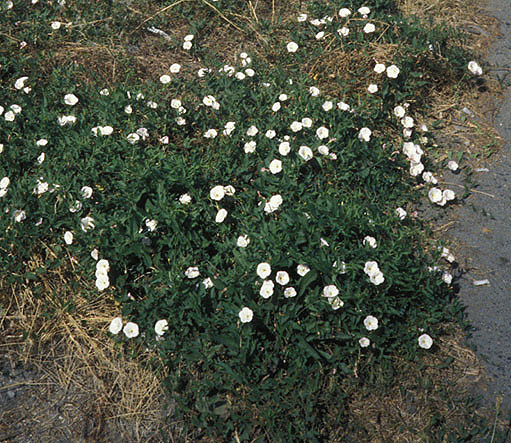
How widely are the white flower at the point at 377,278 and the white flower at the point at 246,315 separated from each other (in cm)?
63

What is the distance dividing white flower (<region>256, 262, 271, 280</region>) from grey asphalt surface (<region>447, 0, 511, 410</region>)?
115 centimetres

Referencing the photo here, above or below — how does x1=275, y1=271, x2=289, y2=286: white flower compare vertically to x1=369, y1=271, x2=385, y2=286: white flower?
below

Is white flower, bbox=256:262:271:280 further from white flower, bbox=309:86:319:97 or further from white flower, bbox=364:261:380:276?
white flower, bbox=309:86:319:97

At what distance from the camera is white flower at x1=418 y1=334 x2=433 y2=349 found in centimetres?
287

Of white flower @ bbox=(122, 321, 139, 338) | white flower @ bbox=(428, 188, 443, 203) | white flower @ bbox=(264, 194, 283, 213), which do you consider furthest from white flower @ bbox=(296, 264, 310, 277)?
white flower @ bbox=(428, 188, 443, 203)

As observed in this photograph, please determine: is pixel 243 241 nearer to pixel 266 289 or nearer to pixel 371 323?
pixel 266 289

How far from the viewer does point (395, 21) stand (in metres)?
4.32

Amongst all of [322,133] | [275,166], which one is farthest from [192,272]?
[322,133]

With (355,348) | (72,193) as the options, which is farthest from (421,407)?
(72,193)

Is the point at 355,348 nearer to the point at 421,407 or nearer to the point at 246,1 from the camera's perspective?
the point at 421,407

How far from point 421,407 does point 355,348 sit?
43cm

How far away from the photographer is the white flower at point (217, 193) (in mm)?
3263

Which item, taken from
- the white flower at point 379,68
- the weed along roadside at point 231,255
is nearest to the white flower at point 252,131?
the weed along roadside at point 231,255

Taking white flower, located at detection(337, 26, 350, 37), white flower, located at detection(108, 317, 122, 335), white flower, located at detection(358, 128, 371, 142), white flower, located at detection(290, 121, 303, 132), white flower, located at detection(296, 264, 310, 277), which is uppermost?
white flower, located at detection(337, 26, 350, 37)
